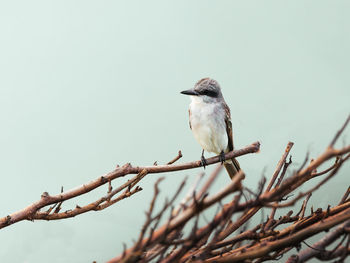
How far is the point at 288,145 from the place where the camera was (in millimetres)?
1044

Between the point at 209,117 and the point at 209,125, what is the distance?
1.6 inches

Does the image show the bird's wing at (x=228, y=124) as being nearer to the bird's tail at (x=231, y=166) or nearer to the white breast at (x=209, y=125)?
the white breast at (x=209, y=125)

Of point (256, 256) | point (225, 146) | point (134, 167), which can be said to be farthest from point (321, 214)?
point (225, 146)

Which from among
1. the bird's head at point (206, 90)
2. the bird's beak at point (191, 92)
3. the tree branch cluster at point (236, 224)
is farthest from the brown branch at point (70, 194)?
the bird's head at point (206, 90)

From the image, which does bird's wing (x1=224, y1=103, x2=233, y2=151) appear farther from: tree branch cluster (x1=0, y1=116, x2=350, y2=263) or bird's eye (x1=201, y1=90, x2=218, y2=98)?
tree branch cluster (x1=0, y1=116, x2=350, y2=263)

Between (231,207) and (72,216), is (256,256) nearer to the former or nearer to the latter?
(231,207)

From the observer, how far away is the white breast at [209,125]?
219cm

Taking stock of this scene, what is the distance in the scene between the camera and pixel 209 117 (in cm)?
221

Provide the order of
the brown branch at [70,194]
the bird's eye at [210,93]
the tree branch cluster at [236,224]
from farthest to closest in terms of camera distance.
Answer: the bird's eye at [210,93] < the brown branch at [70,194] < the tree branch cluster at [236,224]

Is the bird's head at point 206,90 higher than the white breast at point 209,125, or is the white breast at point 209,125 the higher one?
the bird's head at point 206,90

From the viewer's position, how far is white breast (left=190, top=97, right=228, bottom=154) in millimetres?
2193

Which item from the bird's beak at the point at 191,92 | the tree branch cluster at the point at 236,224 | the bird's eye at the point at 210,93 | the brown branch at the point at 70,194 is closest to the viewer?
the tree branch cluster at the point at 236,224

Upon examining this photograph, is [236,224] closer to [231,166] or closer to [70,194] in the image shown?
[70,194]

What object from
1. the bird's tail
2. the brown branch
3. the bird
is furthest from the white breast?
the brown branch
